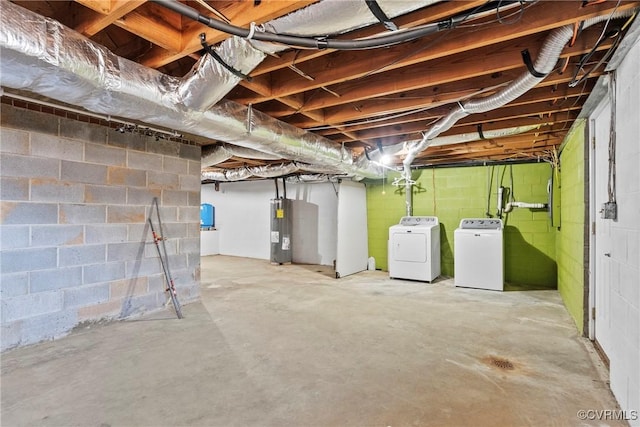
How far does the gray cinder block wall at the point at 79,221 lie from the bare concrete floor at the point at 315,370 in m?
0.26

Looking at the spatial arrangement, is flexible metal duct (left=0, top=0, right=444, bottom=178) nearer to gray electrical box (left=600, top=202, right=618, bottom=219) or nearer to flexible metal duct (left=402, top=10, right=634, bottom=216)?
flexible metal duct (left=402, top=10, right=634, bottom=216)

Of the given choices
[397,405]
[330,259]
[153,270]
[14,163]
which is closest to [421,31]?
[397,405]

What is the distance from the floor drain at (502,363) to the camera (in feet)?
7.38

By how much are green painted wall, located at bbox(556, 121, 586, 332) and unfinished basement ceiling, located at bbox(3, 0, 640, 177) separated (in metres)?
0.33

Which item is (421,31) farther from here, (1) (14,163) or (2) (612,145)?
(1) (14,163)

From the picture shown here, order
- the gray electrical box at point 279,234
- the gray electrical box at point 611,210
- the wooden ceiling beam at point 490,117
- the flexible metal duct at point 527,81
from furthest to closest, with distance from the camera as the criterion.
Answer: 1. the gray electrical box at point 279,234
2. the wooden ceiling beam at point 490,117
3. the gray electrical box at point 611,210
4. the flexible metal duct at point 527,81

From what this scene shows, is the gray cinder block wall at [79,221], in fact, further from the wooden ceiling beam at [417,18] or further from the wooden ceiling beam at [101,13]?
the wooden ceiling beam at [417,18]

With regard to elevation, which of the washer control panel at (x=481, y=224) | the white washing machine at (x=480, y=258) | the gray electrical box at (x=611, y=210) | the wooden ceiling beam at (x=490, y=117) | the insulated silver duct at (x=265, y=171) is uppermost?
the wooden ceiling beam at (x=490, y=117)

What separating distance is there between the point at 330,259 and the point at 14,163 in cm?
507

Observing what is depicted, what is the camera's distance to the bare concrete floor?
1.74 m

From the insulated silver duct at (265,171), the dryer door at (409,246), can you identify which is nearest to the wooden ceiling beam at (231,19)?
the insulated silver duct at (265,171)

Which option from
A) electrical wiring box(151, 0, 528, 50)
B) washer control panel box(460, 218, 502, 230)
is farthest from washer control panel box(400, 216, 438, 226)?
electrical wiring box(151, 0, 528, 50)

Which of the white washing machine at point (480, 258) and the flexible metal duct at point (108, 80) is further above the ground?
the flexible metal duct at point (108, 80)

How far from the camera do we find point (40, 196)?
8.63 ft
